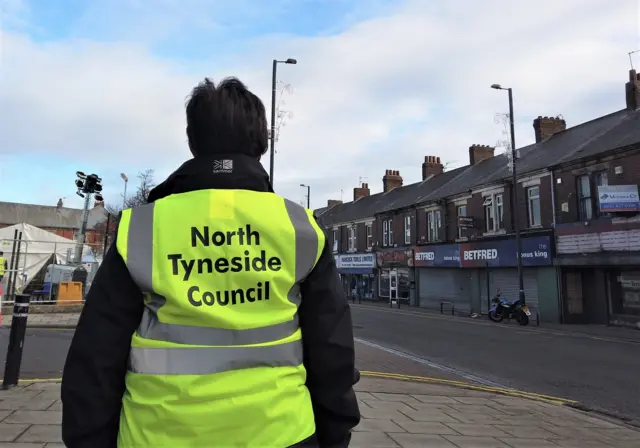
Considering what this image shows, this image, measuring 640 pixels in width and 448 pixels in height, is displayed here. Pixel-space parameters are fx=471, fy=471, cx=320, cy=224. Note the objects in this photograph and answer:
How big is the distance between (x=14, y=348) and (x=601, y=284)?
2079 cm

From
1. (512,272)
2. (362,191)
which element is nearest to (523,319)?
(512,272)

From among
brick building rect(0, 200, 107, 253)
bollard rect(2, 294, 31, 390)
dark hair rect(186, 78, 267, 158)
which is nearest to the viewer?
Answer: dark hair rect(186, 78, 267, 158)

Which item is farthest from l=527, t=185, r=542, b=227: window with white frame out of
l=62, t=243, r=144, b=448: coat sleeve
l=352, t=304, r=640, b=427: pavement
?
l=62, t=243, r=144, b=448: coat sleeve

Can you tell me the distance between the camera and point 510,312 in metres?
19.9

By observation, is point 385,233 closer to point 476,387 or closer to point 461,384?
point 461,384

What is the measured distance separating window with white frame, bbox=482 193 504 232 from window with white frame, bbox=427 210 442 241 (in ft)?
13.4

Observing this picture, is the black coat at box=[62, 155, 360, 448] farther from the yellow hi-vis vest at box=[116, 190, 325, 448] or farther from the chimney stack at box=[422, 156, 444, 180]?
the chimney stack at box=[422, 156, 444, 180]

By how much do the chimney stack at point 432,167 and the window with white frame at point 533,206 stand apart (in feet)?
46.4

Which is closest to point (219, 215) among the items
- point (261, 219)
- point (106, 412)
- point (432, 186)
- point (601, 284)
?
point (261, 219)

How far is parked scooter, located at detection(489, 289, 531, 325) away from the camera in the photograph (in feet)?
63.0

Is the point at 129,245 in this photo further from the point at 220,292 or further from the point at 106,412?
the point at 106,412

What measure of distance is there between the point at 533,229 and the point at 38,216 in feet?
257

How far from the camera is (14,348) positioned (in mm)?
5668

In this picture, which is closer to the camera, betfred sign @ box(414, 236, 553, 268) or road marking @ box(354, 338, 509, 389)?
road marking @ box(354, 338, 509, 389)
